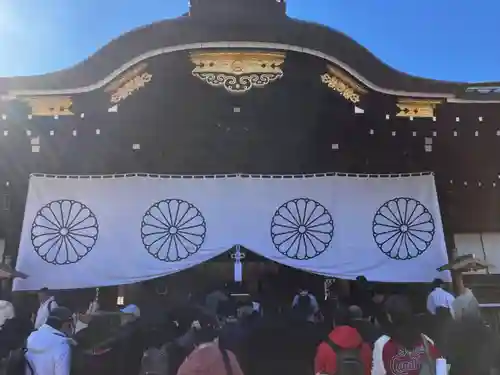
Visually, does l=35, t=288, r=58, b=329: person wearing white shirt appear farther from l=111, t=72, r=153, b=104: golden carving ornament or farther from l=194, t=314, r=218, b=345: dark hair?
l=194, t=314, r=218, b=345: dark hair

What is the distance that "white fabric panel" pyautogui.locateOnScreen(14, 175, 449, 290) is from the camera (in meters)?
7.02

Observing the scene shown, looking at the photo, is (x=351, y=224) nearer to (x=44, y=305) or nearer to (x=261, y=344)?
(x=261, y=344)

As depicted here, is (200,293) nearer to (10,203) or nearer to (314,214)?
(314,214)

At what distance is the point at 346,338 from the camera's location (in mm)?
3910

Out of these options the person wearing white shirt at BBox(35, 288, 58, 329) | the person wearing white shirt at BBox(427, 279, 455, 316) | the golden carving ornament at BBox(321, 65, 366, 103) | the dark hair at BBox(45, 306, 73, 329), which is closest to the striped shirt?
the person wearing white shirt at BBox(427, 279, 455, 316)

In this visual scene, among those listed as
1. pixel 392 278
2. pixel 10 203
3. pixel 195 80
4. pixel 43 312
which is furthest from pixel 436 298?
pixel 10 203

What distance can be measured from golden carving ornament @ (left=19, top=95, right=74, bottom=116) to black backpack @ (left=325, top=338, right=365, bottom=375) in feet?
17.7

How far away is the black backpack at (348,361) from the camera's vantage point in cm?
385

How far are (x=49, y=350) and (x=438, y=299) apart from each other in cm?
474

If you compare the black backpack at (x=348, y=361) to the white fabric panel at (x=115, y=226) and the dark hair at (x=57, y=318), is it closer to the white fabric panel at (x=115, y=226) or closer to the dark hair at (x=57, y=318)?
the dark hair at (x=57, y=318)

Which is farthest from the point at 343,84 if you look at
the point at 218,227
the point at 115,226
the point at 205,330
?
the point at 205,330

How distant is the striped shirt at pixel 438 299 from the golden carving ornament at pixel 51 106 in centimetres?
540

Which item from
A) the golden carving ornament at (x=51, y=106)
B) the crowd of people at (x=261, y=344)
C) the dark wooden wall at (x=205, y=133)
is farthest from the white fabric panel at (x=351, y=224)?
the golden carving ornament at (x=51, y=106)

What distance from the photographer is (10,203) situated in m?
7.79
